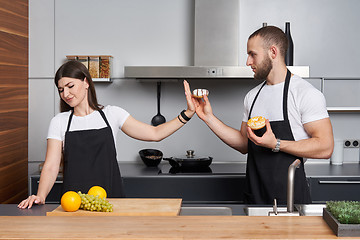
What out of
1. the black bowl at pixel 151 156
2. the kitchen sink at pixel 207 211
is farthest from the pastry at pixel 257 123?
the black bowl at pixel 151 156

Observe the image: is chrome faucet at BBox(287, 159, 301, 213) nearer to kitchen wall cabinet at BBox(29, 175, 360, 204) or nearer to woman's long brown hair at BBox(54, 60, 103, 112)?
woman's long brown hair at BBox(54, 60, 103, 112)

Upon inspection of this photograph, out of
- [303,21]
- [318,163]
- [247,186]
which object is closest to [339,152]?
[318,163]

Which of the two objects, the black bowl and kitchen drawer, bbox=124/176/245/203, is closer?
kitchen drawer, bbox=124/176/245/203

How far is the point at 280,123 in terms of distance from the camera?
2414mm

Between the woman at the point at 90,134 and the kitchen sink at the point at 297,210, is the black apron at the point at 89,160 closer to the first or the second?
the woman at the point at 90,134

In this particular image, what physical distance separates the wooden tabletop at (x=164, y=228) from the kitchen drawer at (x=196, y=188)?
1.99 metres

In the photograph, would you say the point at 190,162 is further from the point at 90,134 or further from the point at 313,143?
the point at 313,143

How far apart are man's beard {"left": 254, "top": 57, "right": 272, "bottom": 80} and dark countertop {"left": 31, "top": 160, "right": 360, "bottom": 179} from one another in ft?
3.86

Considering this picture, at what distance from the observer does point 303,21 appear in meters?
3.96

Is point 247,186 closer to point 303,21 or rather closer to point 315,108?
point 315,108

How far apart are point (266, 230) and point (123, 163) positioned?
2.84 meters

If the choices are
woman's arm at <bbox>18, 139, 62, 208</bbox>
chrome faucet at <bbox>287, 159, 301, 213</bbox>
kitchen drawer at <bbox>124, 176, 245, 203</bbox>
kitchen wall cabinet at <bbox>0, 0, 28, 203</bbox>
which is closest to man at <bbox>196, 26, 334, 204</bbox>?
chrome faucet at <bbox>287, 159, 301, 213</bbox>

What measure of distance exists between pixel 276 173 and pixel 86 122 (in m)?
1.08

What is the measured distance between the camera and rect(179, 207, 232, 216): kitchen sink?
6.15 feet
